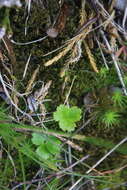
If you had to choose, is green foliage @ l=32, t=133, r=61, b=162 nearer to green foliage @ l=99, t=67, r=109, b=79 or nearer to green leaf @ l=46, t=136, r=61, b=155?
green leaf @ l=46, t=136, r=61, b=155

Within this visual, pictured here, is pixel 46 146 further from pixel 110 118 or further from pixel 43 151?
pixel 110 118

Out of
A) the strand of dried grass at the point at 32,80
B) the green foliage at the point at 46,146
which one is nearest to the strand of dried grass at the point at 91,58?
the strand of dried grass at the point at 32,80

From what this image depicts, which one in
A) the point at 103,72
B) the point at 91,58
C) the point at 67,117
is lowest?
the point at 67,117

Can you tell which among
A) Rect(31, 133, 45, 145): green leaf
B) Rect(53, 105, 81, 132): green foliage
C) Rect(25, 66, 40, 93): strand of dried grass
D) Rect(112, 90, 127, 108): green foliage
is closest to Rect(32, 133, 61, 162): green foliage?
Rect(31, 133, 45, 145): green leaf

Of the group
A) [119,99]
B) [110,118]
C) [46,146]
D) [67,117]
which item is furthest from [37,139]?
[119,99]

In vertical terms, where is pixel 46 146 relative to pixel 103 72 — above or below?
below

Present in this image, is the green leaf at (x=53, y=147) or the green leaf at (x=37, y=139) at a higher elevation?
the green leaf at (x=37, y=139)

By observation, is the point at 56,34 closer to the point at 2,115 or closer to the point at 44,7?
the point at 44,7

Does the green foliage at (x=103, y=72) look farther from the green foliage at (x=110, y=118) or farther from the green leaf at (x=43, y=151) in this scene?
the green leaf at (x=43, y=151)
